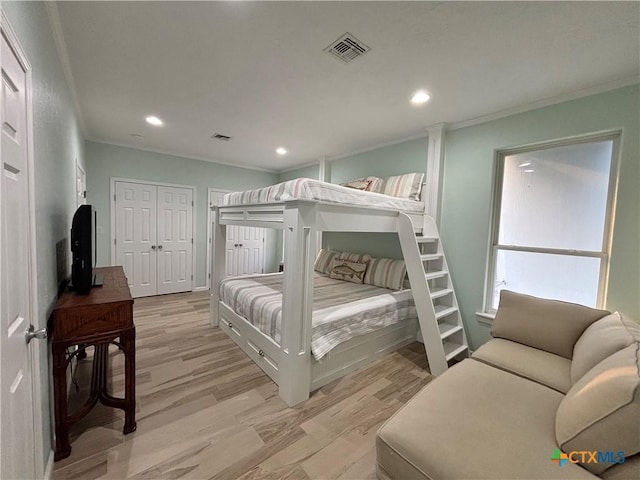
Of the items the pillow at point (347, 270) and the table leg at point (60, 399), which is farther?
the pillow at point (347, 270)

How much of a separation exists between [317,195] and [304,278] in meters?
0.63

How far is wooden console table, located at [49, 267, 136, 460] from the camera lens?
4.57 feet

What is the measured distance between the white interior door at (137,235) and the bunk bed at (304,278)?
2.29 meters

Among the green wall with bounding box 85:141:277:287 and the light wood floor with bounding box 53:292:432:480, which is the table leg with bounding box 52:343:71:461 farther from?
the green wall with bounding box 85:141:277:287

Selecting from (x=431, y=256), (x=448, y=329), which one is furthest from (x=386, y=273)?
(x=448, y=329)

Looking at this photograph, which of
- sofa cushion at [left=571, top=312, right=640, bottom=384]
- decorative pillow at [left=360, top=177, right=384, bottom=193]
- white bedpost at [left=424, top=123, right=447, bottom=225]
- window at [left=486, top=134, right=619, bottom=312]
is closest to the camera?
sofa cushion at [left=571, top=312, right=640, bottom=384]

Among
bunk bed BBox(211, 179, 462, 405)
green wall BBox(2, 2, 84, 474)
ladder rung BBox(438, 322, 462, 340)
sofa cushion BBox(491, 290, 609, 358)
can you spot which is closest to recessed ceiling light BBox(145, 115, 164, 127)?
green wall BBox(2, 2, 84, 474)

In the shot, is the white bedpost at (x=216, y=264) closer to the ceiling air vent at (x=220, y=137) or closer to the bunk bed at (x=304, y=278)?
the bunk bed at (x=304, y=278)

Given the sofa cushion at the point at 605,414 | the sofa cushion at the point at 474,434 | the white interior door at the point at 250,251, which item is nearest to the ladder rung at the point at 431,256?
the sofa cushion at the point at 474,434

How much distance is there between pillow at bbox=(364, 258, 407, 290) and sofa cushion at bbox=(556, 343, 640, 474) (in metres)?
2.04

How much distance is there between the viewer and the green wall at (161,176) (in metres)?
4.00

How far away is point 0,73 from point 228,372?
7.57ft

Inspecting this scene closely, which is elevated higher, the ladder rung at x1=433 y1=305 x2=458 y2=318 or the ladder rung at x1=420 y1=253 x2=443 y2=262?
the ladder rung at x1=420 y1=253 x2=443 y2=262

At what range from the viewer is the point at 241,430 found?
1.69 meters
